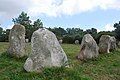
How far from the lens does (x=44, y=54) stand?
11.2 meters

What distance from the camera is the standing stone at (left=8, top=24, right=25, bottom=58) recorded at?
15.5m

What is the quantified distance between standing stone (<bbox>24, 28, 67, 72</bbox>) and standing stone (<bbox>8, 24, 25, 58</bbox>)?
4.18 metres

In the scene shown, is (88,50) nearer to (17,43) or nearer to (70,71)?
(17,43)

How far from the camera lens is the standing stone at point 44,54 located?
36.3ft

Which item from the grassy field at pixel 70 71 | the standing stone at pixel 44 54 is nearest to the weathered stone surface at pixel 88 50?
the grassy field at pixel 70 71

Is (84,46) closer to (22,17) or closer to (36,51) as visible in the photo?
(36,51)

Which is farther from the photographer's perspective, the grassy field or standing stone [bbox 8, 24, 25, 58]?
standing stone [bbox 8, 24, 25, 58]

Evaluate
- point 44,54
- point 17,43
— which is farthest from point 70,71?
point 17,43

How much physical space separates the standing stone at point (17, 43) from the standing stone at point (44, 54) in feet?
13.7

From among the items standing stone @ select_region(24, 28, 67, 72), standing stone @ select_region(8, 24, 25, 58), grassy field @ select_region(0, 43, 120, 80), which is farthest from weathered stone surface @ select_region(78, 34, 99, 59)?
standing stone @ select_region(24, 28, 67, 72)

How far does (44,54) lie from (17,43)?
4.79m

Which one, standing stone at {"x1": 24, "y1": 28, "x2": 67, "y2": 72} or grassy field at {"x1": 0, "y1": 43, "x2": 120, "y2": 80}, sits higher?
standing stone at {"x1": 24, "y1": 28, "x2": 67, "y2": 72}

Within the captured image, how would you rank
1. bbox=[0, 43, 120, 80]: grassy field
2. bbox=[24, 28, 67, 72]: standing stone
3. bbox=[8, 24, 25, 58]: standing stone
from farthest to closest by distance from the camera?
bbox=[8, 24, 25, 58]: standing stone, bbox=[24, 28, 67, 72]: standing stone, bbox=[0, 43, 120, 80]: grassy field

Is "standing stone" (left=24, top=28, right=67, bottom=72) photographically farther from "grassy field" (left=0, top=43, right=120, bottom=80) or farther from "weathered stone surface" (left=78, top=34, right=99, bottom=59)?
"weathered stone surface" (left=78, top=34, right=99, bottom=59)
